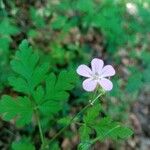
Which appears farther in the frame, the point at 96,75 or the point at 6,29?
the point at 6,29

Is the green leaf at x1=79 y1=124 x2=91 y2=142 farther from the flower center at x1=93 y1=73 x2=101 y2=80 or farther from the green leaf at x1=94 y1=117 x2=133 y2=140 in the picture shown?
the flower center at x1=93 y1=73 x2=101 y2=80


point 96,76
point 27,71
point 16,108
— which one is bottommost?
point 96,76

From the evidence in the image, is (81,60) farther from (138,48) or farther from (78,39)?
(138,48)

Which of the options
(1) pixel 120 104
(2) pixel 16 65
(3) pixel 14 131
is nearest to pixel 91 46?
(1) pixel 120 104

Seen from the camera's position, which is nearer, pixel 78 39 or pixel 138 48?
pixel 78 39

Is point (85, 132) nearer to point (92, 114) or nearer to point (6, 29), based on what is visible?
point (92, 114)

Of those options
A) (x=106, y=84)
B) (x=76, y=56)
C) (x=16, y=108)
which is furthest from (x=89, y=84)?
(x=76, y=56)

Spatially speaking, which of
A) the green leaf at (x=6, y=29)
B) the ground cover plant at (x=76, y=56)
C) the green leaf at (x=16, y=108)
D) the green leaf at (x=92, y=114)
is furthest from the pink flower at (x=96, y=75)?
the green leaf at (x=6, y=29)
